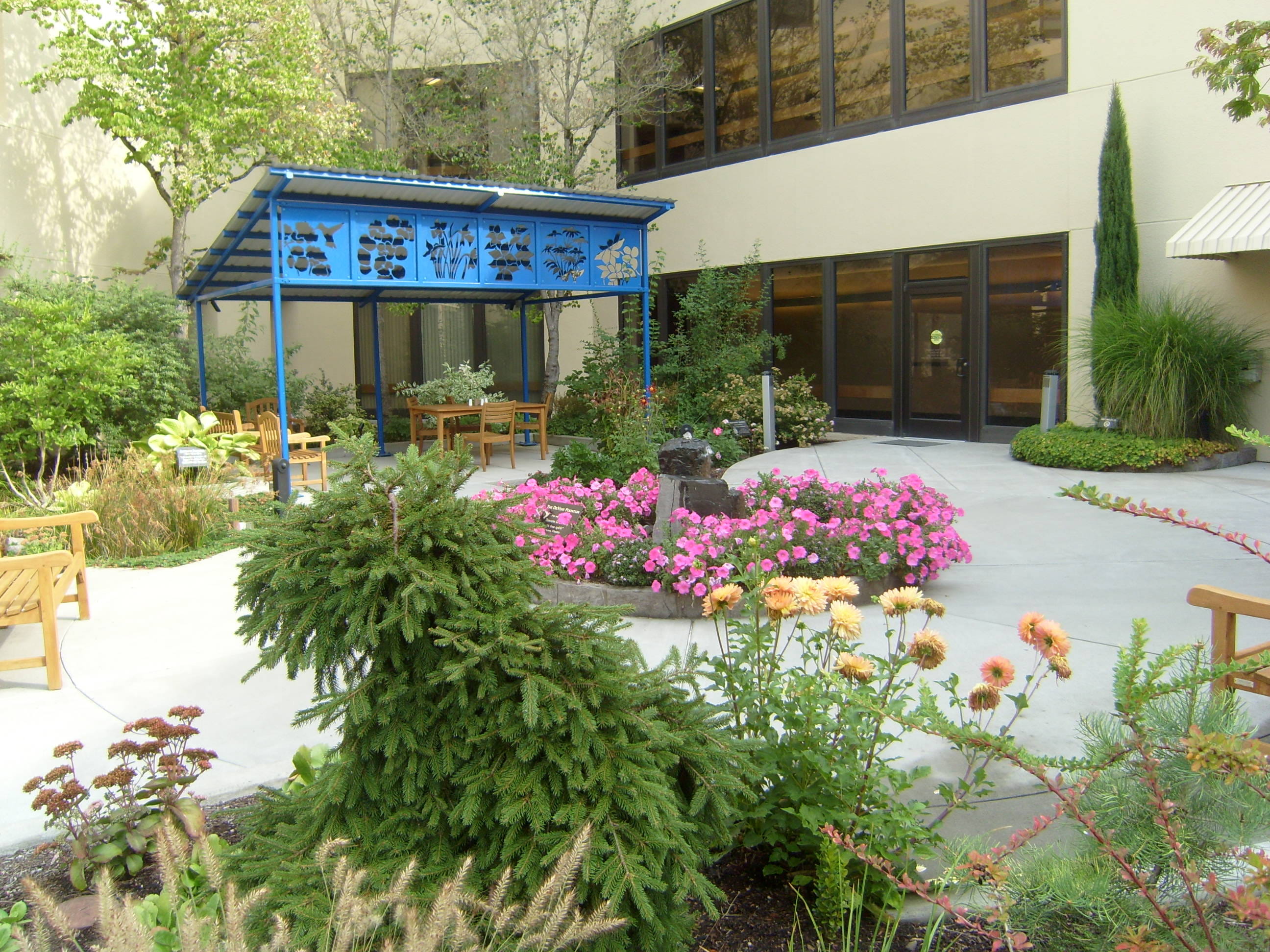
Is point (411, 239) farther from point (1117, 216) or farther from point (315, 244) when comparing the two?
point (1117, 216)

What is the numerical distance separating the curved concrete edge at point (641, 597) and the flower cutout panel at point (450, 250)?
659 centimetres

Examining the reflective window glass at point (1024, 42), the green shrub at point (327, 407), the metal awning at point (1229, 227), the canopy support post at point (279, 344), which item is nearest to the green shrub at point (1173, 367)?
the metal awning at point (1229, 227)

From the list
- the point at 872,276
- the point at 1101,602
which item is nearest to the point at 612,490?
the point at 1101,602

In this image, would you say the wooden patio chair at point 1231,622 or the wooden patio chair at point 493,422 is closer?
the wooden patio chair at point 1231,622

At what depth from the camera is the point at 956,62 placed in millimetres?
13547

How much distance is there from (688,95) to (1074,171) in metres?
6.96

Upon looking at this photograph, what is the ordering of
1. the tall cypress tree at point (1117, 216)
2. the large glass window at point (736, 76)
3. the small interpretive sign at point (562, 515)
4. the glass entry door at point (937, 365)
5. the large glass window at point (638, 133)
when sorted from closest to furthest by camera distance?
the small interpretive sign at point (562, 515), the tall cypress tree at point (1117, 216), the glass entry door at point (937, 365), the large glass window at point (736, 76), the large glass window at point (638, 133)

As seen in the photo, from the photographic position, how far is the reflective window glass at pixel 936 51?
1346 cm

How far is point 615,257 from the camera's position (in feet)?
44.8

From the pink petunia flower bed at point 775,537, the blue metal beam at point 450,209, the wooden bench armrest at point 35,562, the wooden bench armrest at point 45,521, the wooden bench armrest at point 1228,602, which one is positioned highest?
the blue metal beam at point 450,209

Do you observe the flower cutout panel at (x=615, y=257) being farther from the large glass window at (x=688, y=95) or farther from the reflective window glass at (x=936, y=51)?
the reflective window glass at (x=936, y=51)

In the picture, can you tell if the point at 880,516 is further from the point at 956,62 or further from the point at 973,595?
the point at 956,62

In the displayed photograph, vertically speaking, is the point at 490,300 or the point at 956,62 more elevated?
the point at 956,62

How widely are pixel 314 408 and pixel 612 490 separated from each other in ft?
37.7
